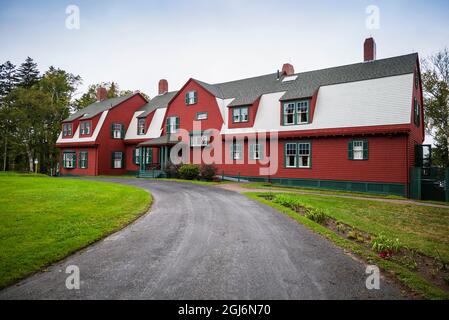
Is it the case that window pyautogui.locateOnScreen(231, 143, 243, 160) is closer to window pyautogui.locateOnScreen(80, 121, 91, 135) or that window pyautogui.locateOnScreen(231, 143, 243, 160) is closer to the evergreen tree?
window pyautogui.locateOnScreen(80, 121, 91, 135)

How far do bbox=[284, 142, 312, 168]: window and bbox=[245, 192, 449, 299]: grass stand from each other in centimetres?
689

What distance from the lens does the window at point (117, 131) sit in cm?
3106

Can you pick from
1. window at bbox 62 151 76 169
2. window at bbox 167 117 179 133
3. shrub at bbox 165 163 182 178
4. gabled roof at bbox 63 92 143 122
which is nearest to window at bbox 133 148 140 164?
window at bbox 167 117 179 133

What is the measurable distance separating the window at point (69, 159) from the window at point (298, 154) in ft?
88.7

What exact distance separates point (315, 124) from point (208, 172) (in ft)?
31.7

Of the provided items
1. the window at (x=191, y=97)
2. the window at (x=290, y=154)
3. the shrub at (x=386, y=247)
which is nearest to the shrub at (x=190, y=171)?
the window at (x=290, y=154)

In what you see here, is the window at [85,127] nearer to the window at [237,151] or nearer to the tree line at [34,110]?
the tree line at [34,110]

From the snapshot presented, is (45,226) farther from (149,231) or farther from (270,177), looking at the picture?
(270,177)

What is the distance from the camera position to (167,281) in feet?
14.0

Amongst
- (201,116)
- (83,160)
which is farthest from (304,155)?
(83,160)

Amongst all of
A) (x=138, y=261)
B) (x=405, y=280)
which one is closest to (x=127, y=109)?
(x=138, y=261)

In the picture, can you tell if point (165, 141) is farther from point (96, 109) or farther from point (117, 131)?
point (96, 109)

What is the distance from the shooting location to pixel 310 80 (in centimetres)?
2231
